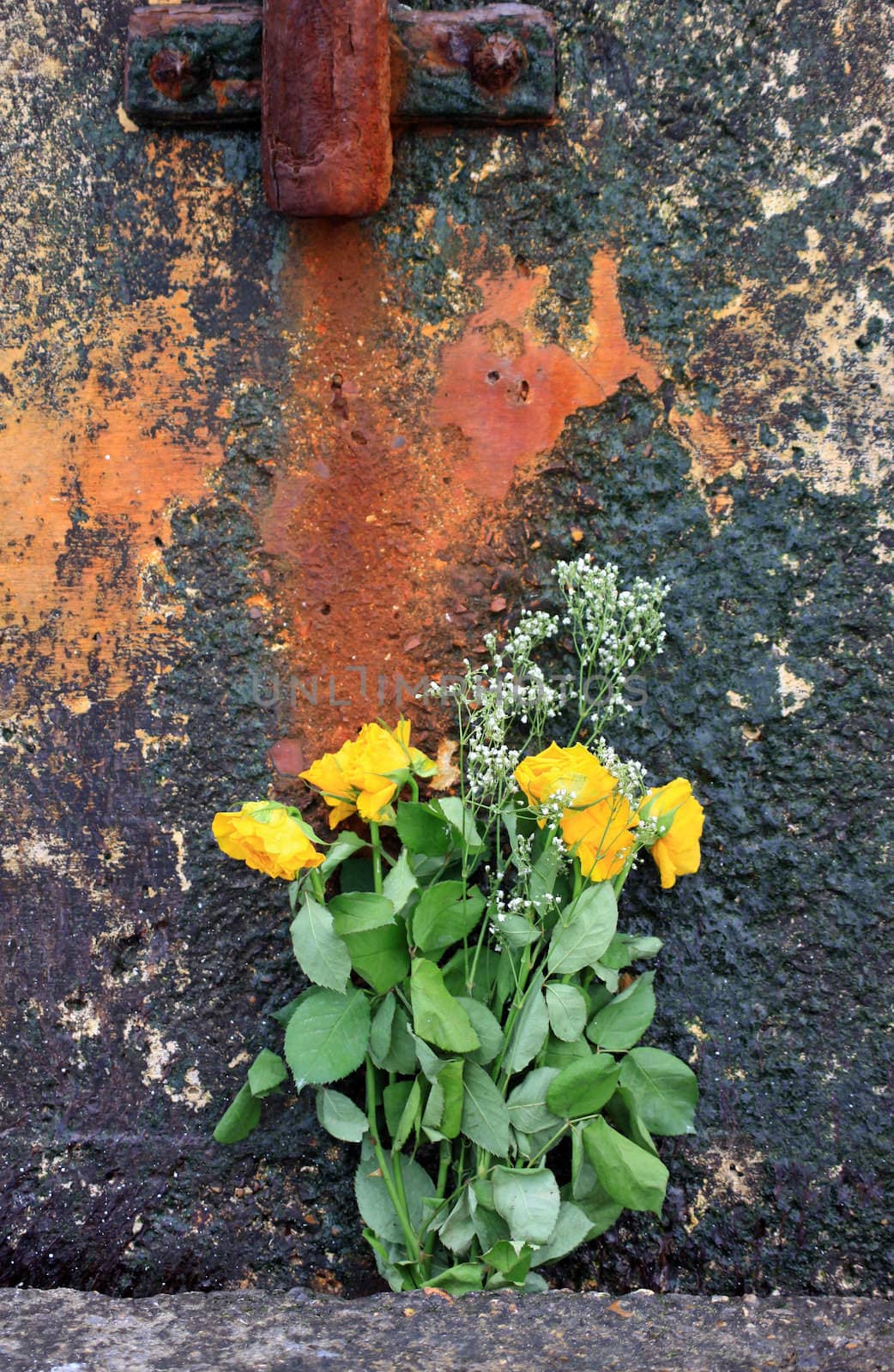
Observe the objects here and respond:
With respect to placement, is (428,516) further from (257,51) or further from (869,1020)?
(869,1020)

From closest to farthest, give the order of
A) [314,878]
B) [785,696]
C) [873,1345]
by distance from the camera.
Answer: [873,1345] → [314,878] → [785,696]

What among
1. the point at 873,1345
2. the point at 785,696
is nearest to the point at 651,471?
the point at 785,696

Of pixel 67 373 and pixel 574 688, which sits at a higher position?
pixel 67 373

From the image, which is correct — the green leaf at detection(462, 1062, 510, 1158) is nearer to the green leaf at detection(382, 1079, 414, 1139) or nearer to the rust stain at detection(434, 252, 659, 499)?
the green leaf at detection(382, 1079, 414, 1139)

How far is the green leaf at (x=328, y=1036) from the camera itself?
118 centimetres

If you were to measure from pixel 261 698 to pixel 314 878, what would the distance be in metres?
0.25

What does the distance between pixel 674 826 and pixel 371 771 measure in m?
0.33

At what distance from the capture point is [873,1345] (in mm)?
1092

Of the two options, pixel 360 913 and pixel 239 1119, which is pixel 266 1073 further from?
pixel 360 913

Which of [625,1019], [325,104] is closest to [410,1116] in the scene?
[625,1019]

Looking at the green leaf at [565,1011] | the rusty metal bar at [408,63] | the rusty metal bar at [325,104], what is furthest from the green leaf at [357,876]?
the rusty metal bar at [408,63]

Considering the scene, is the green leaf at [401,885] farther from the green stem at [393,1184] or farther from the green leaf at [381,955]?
the green stem at [393,1184]

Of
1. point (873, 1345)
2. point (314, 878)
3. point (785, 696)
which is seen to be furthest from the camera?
point (785, 696)

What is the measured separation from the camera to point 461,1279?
1165 mm
